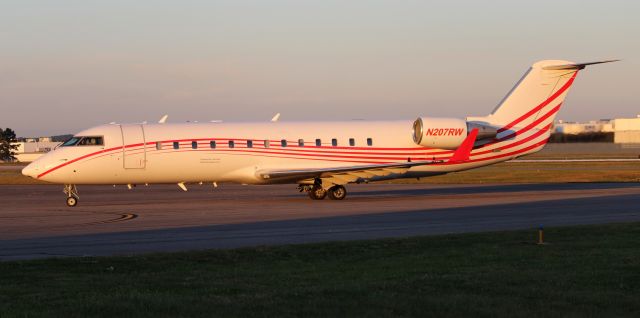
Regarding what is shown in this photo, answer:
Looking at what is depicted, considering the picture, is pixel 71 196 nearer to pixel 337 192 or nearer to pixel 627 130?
pixel 337 192

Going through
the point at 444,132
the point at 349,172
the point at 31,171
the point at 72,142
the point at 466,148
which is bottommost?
the point at 349,172

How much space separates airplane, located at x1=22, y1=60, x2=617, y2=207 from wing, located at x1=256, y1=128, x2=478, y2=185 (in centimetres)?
4

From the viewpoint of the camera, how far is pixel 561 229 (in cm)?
1886

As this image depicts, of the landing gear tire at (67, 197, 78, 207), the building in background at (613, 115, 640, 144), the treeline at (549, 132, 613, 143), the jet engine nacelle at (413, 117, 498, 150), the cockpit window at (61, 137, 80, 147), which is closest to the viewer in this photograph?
the landing gear tire at (67, 197, 78, 207)

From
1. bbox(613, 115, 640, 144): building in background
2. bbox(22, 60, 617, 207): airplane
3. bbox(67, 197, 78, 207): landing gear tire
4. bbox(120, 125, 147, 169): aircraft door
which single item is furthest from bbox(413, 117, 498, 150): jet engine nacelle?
bbox(613, 115, 640, 144): building in background

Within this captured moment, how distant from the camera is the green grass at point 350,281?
9578 mm

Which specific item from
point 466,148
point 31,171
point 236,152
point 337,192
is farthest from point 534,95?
point 31,171

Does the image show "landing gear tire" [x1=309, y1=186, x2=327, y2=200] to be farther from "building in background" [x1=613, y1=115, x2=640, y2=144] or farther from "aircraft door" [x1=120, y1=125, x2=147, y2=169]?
"building in background" [x1=613, y1=115, x2=640, y2=144]

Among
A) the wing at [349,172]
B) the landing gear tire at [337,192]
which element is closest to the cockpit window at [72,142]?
the wing at [349,172]

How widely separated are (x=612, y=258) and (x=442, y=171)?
65.4 ft

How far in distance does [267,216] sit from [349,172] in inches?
299

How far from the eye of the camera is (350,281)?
1159 cm

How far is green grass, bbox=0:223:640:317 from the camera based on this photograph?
31.4ft

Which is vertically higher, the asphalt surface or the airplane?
the airplane
